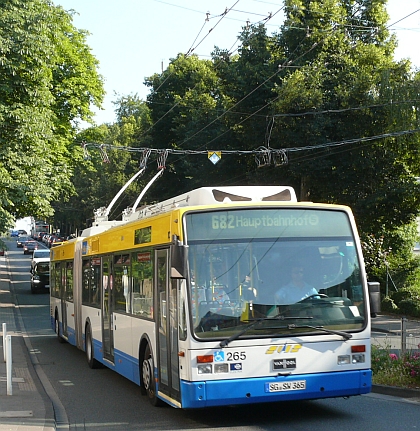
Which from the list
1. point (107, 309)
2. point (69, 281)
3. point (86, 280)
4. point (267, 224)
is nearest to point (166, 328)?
point (267, 224)

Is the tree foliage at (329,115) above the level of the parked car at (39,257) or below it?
above

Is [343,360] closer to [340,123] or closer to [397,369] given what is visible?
[397,369]

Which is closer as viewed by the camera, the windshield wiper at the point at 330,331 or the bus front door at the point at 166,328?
the windshield wiper at the point at 330,331

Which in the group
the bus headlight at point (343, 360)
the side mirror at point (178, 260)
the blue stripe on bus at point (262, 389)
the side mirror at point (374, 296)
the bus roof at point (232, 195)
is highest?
the bus roof at point (232, 195)

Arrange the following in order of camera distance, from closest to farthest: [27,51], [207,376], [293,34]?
[207,376]
[27,51]
[293,34]

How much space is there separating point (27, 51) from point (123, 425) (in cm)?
2220

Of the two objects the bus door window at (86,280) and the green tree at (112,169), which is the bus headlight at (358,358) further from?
the green tree at (112,169)

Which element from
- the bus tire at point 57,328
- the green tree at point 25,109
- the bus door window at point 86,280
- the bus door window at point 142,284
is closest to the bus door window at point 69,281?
the bus door window at point 86,280

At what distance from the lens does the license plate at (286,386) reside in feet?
29.7

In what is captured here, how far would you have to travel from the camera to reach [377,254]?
3656 centimetres

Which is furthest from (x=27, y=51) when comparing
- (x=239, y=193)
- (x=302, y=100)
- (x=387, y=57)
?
(x=239, y=193)

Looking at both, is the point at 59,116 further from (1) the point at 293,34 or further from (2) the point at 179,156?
(1) the point at 293,34

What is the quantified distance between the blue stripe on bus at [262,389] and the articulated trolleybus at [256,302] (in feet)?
0.04

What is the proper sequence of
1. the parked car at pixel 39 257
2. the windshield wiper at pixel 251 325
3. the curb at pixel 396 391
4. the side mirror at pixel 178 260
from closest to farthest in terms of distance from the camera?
the side mirror at pixel 178 260
the windshield wiper at pixel 251 325
the curb at pixel 396 391
the parked car at pixel 39 257
